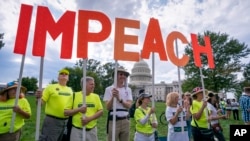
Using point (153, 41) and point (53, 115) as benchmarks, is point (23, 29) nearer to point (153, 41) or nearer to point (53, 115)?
point (53, 115)

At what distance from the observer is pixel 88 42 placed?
12.3ft

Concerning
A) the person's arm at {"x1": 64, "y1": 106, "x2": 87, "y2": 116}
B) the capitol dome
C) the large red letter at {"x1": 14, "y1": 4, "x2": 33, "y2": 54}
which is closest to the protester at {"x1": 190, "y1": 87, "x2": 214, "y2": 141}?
the person's arm at {"x1": 64, "y1": 106, "x2": 87, "y2": 116}

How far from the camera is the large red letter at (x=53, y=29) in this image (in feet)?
11.7

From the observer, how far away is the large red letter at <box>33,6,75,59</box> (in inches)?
140

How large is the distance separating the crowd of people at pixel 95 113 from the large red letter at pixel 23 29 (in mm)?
722

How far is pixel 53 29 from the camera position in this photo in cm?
367

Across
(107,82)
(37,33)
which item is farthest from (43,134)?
(107,82)

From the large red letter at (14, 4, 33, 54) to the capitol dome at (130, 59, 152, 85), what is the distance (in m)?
100

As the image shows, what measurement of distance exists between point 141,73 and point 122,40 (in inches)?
3979

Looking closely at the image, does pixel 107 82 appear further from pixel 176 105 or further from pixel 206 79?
pixel 176 105

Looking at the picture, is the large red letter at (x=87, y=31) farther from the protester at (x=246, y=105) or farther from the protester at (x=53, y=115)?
the protester at (x=246, y=105)

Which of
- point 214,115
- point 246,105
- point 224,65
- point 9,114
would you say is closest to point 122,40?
point 9,114

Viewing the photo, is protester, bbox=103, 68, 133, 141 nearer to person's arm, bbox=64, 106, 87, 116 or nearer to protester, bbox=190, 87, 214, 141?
person's arm, bbox=64, 106, 87, 116

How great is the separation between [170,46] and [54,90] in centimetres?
254
